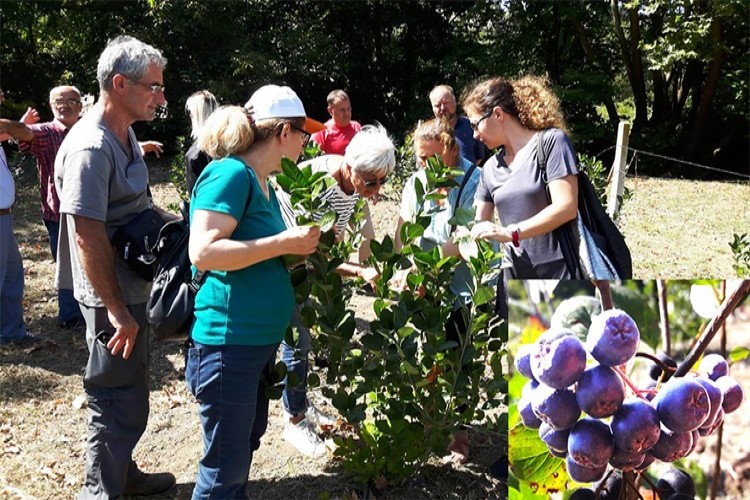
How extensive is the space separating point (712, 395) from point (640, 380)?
12 cm

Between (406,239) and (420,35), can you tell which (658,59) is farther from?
(406,239)

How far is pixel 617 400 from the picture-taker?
1285mm

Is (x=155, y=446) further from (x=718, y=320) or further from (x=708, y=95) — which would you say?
(x=708, y=95)

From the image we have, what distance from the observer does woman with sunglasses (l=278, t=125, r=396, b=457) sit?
2809 millimetres

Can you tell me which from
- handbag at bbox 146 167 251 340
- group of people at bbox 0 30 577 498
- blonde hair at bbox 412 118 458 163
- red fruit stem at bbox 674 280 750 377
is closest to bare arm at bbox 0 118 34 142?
group of people at bbox 0 30 577 498

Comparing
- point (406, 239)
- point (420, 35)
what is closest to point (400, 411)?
point (406, 239)

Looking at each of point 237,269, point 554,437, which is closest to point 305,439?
point 237,269

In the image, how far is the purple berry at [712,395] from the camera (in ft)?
4.22

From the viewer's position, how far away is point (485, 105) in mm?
2770

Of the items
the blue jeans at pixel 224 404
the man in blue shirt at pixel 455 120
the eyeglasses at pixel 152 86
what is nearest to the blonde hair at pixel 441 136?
the eyeglasses at pixel 152 86

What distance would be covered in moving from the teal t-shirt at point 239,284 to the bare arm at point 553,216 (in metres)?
0.75

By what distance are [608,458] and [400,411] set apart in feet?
4.81

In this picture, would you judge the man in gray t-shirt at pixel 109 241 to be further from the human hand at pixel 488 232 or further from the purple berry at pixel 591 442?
the purple berry at pixel 591 442

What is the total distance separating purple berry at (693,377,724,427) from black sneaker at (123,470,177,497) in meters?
2.39
